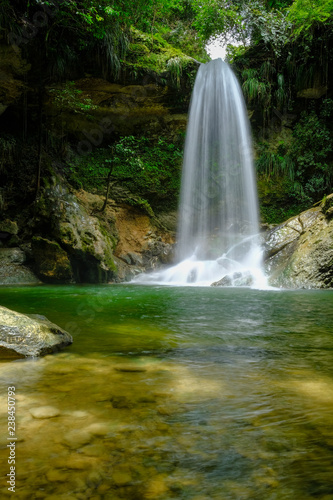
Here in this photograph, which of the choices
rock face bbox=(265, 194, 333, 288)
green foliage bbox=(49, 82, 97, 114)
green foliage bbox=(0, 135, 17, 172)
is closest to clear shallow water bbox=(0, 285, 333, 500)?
rock face bbox=(265, 194, 333, 288)

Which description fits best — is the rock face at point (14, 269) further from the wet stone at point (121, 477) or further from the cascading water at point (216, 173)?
the wet stone at point (121, 477)

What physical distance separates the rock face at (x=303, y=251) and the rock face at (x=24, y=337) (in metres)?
6.59

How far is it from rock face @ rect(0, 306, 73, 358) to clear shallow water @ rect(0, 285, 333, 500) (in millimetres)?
139

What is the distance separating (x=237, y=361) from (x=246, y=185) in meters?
12.5

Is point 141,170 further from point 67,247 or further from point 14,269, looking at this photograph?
point 14,269

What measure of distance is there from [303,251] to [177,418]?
303 inches

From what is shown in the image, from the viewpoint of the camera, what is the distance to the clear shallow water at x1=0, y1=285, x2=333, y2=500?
3.37 feet

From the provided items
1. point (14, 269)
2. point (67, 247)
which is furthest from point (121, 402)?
point (14, 269)

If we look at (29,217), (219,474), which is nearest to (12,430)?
(219,474)

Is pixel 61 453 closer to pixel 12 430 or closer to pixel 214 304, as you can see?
pixel 12 430

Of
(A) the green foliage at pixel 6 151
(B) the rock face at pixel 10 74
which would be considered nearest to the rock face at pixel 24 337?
(B) the rock face at pixel 10 74

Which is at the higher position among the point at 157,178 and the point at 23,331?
the point at 157,178

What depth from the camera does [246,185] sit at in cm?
1396

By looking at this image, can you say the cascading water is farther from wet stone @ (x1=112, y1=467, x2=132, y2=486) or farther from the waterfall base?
wet stone @ (x1=112, y1=467, x2=132, y2=486)
